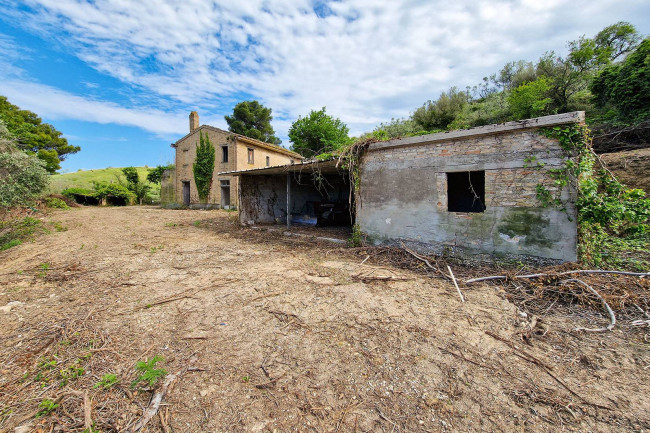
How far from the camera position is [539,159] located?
449 cm

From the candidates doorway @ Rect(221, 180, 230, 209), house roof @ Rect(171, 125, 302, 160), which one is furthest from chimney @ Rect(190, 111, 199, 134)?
doorway @ Rect(221, 180, 230, 209)

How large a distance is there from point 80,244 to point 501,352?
10.5 metres

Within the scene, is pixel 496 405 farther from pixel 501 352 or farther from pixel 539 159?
pixel 539 159

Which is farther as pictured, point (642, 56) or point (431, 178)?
point (642, 56)

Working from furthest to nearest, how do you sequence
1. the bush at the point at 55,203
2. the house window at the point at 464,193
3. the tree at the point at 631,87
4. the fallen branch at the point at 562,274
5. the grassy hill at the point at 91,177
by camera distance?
the grassy hill at the point at 91,177 → the bush at the point at 55,203 → the tree at the point at 631,87 → the house window at the point at 464,193 → the fallen branch at the point at 562,274

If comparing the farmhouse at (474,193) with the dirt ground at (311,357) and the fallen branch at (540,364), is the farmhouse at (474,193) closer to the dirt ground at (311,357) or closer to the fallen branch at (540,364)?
the dirt ground at (311,357)

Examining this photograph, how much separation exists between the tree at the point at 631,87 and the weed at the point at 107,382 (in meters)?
15.5

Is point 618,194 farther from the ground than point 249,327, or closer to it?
farther from the ground

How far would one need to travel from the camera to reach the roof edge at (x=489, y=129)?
4.22 meters

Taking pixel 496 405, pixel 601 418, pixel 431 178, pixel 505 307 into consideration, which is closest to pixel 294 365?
pixel 496 405

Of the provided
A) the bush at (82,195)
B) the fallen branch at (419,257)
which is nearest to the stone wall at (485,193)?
the fallen branch at (419,257)

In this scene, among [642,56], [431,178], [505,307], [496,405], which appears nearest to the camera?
[496,405]


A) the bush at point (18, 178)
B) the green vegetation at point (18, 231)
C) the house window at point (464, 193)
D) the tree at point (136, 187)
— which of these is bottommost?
the green vegetation at point (18, 231)

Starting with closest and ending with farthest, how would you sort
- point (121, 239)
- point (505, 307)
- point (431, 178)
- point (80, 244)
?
point (505, 307) → point (431, 178) → point (80, 244) → point (121, 239)
